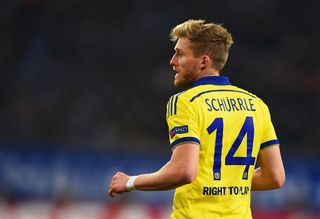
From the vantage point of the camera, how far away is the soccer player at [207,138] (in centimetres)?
384

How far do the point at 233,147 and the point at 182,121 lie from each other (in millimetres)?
295

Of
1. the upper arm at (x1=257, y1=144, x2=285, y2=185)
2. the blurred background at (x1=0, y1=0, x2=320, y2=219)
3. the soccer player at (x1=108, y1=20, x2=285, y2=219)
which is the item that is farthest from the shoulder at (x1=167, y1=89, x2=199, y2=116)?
the blurred background at (x1=0, y1=0, x2=320, y2=219)

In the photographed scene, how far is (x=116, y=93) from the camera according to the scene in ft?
45.3

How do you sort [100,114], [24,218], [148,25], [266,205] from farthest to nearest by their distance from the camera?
[148,25], [100,114], [266,205], [24,218]

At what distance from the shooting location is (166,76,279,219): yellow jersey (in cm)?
392

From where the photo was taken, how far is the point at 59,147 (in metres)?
11.8

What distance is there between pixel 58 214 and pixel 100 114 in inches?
108

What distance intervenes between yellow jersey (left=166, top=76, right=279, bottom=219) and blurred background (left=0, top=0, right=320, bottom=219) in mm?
7176

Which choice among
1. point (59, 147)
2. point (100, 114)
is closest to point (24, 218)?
point (59, 147)

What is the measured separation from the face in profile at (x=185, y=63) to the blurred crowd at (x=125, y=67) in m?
7.95

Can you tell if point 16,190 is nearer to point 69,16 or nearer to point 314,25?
point 69,16

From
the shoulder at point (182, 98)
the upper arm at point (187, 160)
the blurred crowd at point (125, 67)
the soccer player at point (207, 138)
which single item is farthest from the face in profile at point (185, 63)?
the blurred crowd at point (125, 67)

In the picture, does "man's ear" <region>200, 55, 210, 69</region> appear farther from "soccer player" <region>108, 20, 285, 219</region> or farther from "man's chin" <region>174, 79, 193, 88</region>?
"man's chin" <region>174, 79, 193, 88</region>

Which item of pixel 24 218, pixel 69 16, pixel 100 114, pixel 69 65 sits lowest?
pixel 24 218
